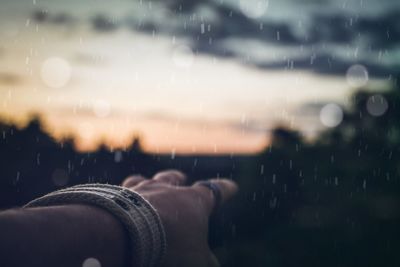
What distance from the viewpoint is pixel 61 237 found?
960mm

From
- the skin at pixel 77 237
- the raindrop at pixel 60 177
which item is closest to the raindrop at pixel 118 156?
the raindrop at pixel 60 177

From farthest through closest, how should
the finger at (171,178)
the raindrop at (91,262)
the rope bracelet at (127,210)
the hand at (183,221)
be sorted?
the finger at (171,178)
the hand at (183,221)
the rope bracelet at (127,210)
the raindrop at (91,262)

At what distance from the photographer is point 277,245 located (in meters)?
3.90

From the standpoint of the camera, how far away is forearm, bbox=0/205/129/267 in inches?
32.4

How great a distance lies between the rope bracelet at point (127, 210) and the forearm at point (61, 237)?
0.02 meters

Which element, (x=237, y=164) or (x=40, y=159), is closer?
(x=237, y=164)

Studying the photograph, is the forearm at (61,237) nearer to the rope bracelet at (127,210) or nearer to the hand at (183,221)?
the rope bracelet at (127,210)

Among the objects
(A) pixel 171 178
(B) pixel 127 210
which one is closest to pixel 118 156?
(A) pixel 171 178

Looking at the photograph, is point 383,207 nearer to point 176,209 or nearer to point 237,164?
point 237,164

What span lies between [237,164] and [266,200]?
0.67 meters

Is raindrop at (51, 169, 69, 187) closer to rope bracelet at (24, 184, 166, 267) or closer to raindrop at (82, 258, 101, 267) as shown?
rope bracelet at (24, 184, 166, 267)

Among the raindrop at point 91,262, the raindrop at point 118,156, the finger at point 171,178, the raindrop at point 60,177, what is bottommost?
the raindrop at point 60,177

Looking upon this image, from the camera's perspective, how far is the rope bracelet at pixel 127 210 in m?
1.16

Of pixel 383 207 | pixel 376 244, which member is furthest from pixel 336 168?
pixel 376 244
